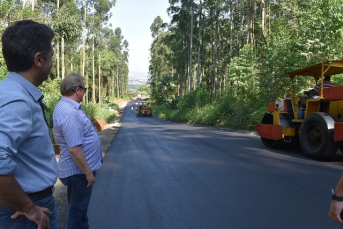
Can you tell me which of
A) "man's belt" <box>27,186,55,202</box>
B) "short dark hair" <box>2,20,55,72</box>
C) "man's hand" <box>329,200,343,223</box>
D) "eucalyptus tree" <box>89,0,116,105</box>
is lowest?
"man's hand" <box>329,200,343,223</box>

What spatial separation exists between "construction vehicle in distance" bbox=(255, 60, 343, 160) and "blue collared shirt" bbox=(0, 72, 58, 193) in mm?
6817

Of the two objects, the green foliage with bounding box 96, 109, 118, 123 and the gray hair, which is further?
the green foliage with bounding box 96, 109, 118, 123

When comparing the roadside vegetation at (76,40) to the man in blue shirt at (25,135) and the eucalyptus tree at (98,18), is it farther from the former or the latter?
the man in blue shirt at (25,135)

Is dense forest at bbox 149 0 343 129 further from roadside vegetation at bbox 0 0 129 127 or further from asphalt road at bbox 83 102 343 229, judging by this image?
roadside vegetation at bbox 0 0 129 127

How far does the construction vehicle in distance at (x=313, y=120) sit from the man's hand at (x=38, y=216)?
6802 millimetres

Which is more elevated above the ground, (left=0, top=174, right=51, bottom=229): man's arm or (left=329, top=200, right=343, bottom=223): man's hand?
(left=0, top=174, right=51, bottom=229): man's arm

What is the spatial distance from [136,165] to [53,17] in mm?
9696

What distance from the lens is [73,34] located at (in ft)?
47.1

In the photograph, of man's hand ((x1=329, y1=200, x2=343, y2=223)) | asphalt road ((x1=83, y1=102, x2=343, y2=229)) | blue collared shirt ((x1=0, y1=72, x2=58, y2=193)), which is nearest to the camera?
blue collared shirt ((x1=0, y1=72, x2=58, y2=193))

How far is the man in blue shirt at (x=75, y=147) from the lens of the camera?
2914 mm

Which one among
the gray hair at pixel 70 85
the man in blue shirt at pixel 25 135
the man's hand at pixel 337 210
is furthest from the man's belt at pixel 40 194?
the man's hand at pixel 337 210

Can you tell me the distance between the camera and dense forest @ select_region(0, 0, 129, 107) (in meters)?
13.2

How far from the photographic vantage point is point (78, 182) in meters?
3.08

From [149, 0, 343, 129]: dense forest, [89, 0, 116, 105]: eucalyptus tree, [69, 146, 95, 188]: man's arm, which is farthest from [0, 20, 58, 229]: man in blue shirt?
[89, 0, 116, 105]: eucalyptus tree
